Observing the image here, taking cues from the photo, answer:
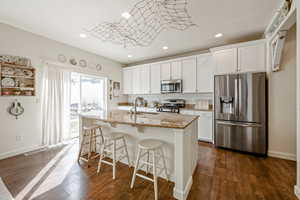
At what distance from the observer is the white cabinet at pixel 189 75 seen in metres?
3.90

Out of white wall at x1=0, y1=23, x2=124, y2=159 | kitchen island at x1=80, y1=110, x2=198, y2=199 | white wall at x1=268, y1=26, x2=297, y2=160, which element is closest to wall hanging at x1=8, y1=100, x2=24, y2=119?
white wall at x1=0, y1=23, x2=124, y2=159

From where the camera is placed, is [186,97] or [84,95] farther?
[186,97]

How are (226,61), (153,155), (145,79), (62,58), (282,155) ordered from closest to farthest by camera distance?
(153,155) < (282,155) < (226,61) < (62,58) < (145,79)

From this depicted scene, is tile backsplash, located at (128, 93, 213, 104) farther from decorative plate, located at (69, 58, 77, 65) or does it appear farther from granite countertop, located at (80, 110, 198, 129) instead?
decorative plate, located at (69, 58, 77, 65)

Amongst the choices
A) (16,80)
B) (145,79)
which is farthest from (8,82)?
(145,79)

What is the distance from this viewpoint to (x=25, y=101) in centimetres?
283

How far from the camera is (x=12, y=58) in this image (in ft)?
8.61

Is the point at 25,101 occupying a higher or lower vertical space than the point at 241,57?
lower

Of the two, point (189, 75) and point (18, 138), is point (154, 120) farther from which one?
point (18, 138)

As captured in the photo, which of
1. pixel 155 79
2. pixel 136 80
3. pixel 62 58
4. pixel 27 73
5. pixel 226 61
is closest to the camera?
pixel 27 73

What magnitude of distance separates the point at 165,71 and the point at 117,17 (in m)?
2.47

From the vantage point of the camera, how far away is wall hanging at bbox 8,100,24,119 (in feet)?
8.63

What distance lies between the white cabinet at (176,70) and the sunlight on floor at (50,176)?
3.57 m

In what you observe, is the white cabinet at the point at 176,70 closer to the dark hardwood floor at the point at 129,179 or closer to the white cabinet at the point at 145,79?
the white cabinet at the point at 145,79
